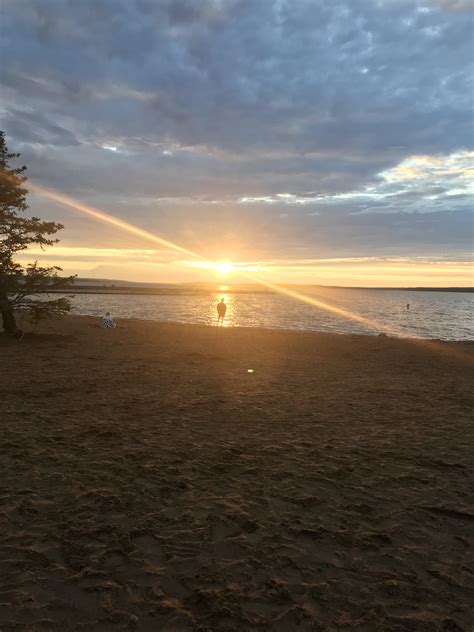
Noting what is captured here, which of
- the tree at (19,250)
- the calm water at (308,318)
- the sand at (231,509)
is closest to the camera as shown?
the sand at (231,509)

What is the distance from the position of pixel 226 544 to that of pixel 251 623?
3.61 feet

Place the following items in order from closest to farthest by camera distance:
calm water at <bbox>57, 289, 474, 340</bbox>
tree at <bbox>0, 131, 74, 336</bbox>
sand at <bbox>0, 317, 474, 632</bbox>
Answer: sand at <bbox>0, 317, 474, 632</bbox>
tree at <bbox>0, 131, 74, 336</bbox>
calm water at <bbox>57, 289, 474, 340</bbox>

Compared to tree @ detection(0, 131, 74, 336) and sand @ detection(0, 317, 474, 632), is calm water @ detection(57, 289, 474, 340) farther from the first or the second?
sand @ detection(0, 317, 474, 632)

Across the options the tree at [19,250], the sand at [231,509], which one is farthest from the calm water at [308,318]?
the sand at [231,509]

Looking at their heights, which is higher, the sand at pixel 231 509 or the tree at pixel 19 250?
the tree at pixel 19 250

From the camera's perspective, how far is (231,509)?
5113mm

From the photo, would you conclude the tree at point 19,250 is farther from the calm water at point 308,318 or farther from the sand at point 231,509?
the calm water at point 308,318

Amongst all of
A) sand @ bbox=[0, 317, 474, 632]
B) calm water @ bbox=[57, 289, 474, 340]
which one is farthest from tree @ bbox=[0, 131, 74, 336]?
calm water @ bbox=[57, 289, 474, 340]

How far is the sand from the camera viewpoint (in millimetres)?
3531

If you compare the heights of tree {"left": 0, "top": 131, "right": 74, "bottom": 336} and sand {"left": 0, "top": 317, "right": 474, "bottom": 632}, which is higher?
tree {"left": 0, "top": 131, "right": 74, "bottom": 336}

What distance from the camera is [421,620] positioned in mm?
3467

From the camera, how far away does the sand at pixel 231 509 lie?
353cm

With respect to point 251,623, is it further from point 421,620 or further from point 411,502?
point 411,502

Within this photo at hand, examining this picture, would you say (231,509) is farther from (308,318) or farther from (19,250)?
(308,318)
